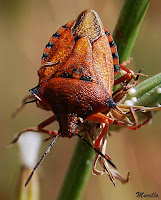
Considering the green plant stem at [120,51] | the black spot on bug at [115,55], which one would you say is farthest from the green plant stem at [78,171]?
the black spot on bug at [115,55]

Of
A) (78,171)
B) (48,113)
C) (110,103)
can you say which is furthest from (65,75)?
(48,113)

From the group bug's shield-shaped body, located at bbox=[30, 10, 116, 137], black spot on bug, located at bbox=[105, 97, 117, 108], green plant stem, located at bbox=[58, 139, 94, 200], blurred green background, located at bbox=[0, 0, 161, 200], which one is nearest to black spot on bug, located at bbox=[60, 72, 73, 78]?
bug's shield-shaped body, located at bbox=[30, 10, 116, 137]

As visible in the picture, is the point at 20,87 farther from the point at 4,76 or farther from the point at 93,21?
the point at 93,21

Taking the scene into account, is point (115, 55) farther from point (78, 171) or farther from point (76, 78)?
point (78, 171)

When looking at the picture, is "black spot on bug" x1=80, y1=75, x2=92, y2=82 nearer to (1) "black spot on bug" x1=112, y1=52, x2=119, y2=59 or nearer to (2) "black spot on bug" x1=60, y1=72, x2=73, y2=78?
(2) "black spot on bug" x1=60, y1=72, x2=73, y2=78

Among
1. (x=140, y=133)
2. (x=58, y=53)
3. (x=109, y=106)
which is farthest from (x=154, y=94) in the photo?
(x=140, y=133)

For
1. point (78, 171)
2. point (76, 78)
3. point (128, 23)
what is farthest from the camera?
point (78, 171)
